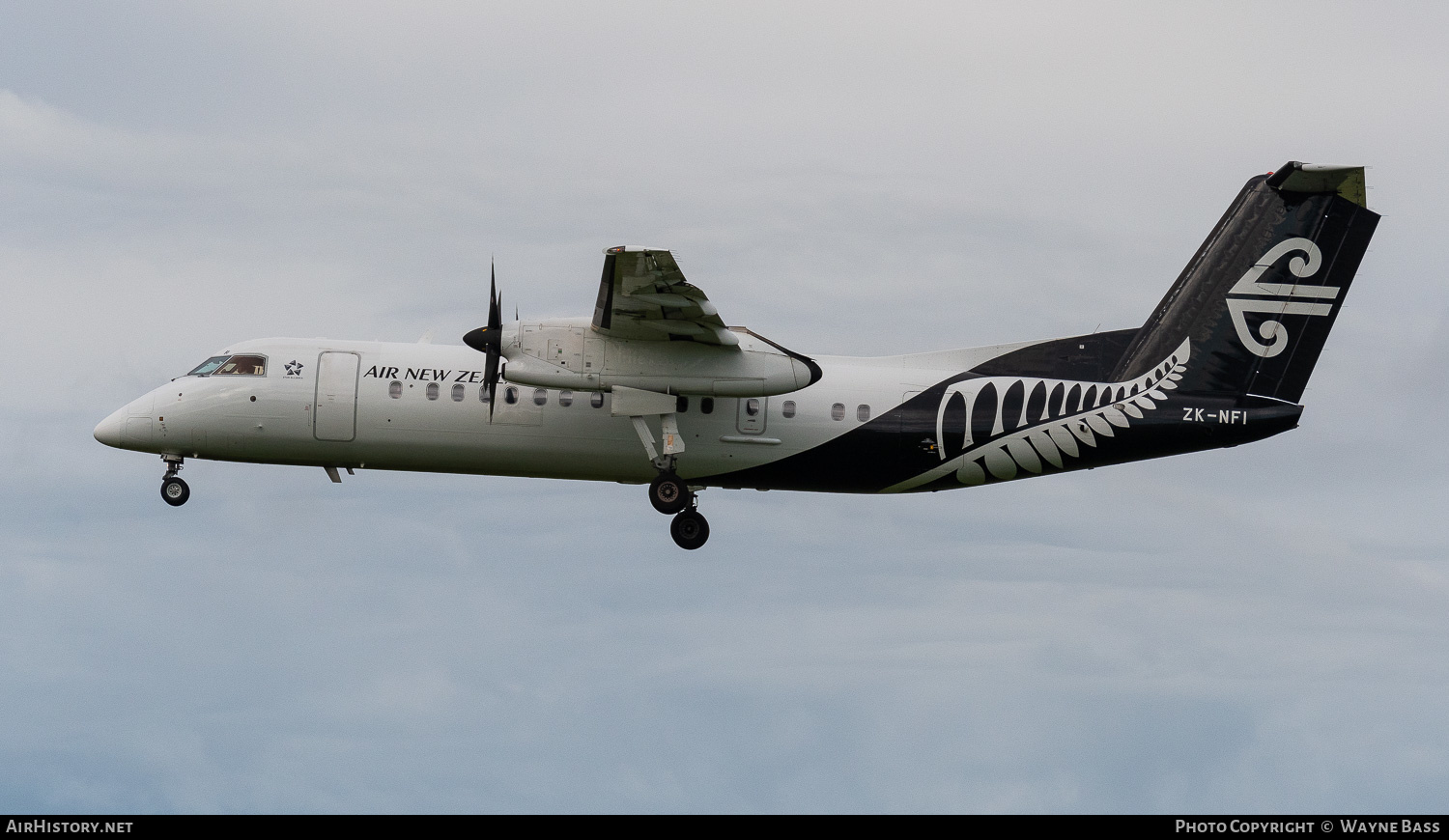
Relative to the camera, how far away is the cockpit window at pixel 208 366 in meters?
27.4

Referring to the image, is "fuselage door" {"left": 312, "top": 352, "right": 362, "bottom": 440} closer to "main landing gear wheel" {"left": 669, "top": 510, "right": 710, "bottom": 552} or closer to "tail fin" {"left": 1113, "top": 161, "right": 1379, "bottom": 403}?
"main landing gear wheel" {"left": 669, "top": 510, "right": 710, "bottom": 552}

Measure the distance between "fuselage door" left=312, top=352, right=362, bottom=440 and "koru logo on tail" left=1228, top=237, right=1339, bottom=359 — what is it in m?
15.1

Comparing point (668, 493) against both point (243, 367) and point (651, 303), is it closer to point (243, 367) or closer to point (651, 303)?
point (651, 303)

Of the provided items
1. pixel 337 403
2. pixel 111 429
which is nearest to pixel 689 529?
pixel 337 403

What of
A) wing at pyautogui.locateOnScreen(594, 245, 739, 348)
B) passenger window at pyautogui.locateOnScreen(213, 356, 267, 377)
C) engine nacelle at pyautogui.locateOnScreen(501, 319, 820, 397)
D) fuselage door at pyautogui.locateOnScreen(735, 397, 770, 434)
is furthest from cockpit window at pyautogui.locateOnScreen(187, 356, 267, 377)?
fuselage door at pyautogui.locateOnScreen(735, 397, 770, 434)

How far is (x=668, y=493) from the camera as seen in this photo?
26.5 m

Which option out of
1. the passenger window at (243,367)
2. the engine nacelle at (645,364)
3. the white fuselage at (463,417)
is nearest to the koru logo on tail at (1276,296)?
the white fuselage at (463,417)

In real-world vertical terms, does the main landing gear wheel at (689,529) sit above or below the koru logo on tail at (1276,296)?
below

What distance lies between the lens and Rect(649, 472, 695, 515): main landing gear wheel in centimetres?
2647

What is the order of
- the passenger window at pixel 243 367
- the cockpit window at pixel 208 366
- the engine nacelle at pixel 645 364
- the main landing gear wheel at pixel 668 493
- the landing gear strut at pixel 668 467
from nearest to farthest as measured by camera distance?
the engine nacelle at pixel 645 364 → the landing gear strut at pixel 668 467 → the main landing gear wheel at pixel 668 493 → the passenger window at pixel 243 367 → the cockpit window at pixel 208 366

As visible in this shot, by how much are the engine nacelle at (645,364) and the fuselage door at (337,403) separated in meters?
3.06

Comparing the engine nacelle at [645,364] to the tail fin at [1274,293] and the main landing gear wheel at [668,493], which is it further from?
the tail fin at [1274,293]

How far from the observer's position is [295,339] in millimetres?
27312

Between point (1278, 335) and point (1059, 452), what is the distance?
428 cm
